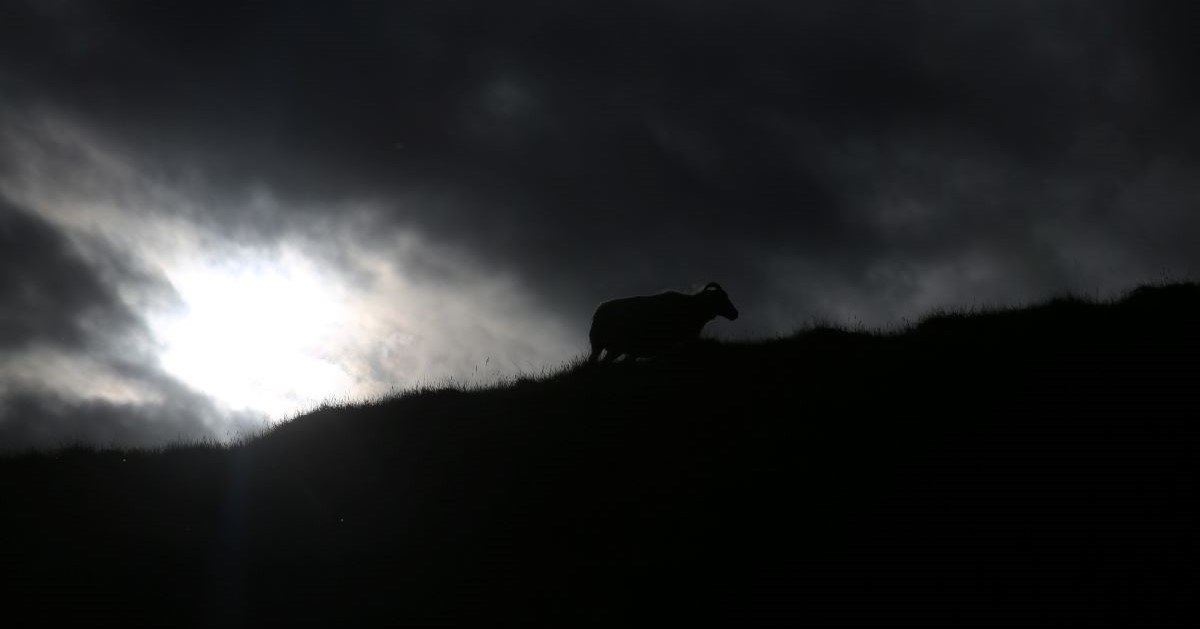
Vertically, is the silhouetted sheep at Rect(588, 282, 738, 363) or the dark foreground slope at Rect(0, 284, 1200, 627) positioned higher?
the silhouetted sheep at Rect(588, 282, 738, 363)

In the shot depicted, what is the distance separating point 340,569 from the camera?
1466 centimetres

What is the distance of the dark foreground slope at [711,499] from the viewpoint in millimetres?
10594

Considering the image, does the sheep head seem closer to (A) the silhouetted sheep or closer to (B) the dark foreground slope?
(A) the silhouetted sheep

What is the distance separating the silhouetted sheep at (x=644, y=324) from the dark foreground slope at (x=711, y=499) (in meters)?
1.89

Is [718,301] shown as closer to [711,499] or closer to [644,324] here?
[644,324]

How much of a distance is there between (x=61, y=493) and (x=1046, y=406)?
2226cm

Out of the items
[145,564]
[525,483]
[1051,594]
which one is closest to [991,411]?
[1051,594]

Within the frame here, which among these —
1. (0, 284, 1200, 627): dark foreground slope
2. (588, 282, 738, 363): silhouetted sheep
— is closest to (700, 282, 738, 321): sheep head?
(588, 282, 738, 363): silhouetted sheep

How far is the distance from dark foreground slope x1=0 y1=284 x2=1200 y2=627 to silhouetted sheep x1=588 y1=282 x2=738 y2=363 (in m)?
1.89

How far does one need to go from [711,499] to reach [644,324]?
890 centimetres

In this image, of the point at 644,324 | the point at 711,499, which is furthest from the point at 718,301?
the point at 711,499

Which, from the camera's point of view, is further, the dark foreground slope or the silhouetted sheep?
the silhouetted sheep

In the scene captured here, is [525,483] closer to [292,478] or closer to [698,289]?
[292,478]

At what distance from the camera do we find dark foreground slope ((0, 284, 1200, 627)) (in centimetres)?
1059
